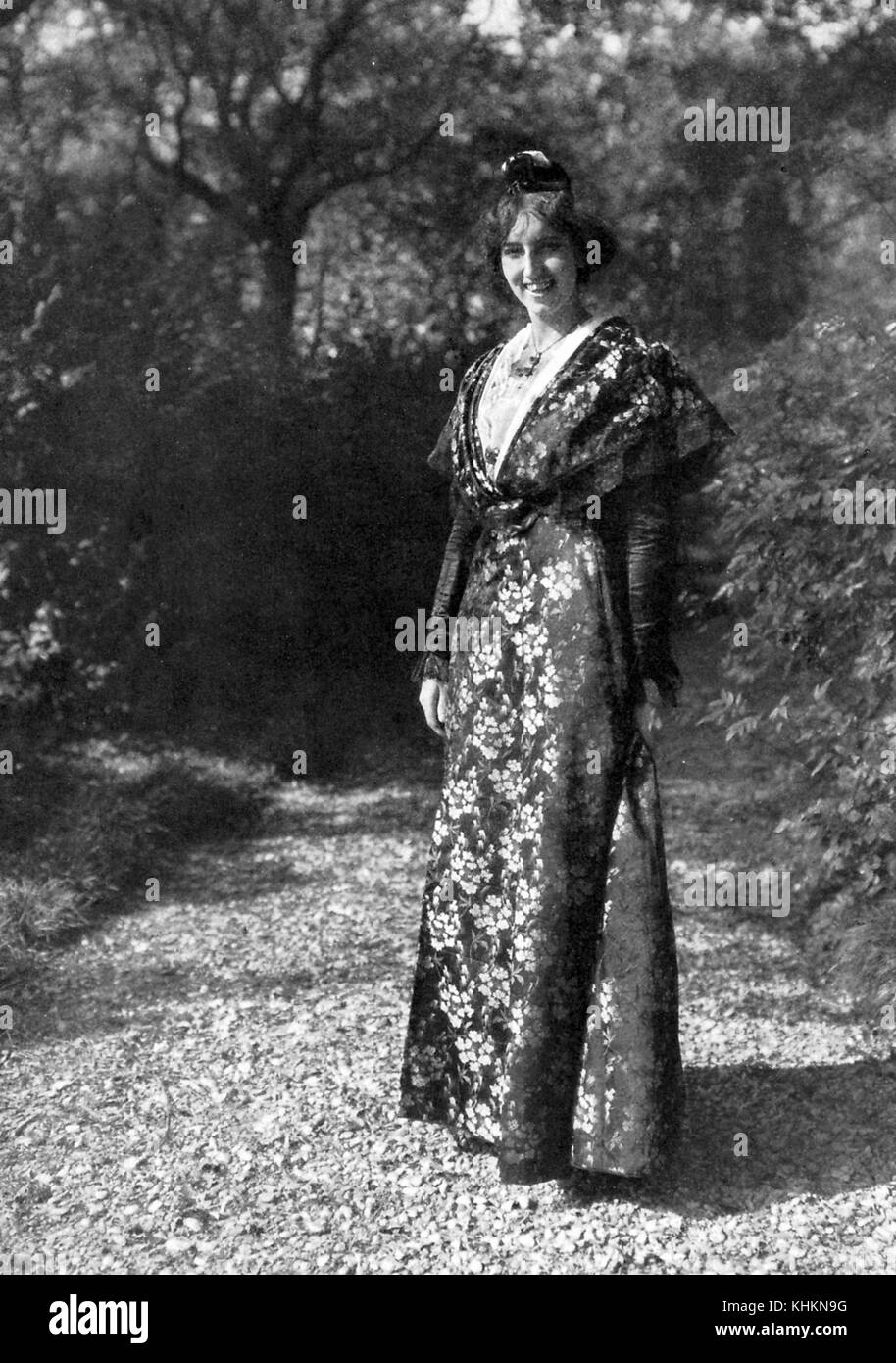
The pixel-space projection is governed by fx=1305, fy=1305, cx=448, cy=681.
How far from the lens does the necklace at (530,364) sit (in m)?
2.83

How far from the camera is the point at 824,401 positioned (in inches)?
179

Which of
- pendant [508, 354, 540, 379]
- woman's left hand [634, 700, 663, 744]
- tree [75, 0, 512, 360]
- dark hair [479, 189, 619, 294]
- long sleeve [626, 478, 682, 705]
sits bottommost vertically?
woman's left hand [634, 700, 663, 744]

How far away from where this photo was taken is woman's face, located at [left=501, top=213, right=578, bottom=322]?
8.95ft

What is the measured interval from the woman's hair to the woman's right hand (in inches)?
38.6

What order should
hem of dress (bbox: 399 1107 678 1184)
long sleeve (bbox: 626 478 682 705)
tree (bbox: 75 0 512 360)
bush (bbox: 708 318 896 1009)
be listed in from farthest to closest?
tree (bbox: 75 0 512 360), bush (bbox: 708 318 896 1009), hem of dress (bbox: 399 1107 678 1184), long sleeve (bbox: 626 478 682 705)

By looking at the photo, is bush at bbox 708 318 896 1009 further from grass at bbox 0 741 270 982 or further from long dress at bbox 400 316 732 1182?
grass at bbox 0 741 270 982

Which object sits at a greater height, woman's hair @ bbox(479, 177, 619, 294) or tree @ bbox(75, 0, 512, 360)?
tree @ bbox(75, 0, 512, 360)

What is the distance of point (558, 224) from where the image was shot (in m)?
2.72

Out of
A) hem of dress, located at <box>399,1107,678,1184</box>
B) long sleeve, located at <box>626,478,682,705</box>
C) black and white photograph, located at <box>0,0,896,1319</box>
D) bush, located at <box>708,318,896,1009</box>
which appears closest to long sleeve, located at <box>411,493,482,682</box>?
black and white photograph, located at <box>0,0,896,1319</box>

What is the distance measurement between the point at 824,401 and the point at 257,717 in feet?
12.2

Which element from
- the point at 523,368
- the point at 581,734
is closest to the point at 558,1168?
the point at 581,734

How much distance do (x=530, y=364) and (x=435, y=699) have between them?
0.83 meters
